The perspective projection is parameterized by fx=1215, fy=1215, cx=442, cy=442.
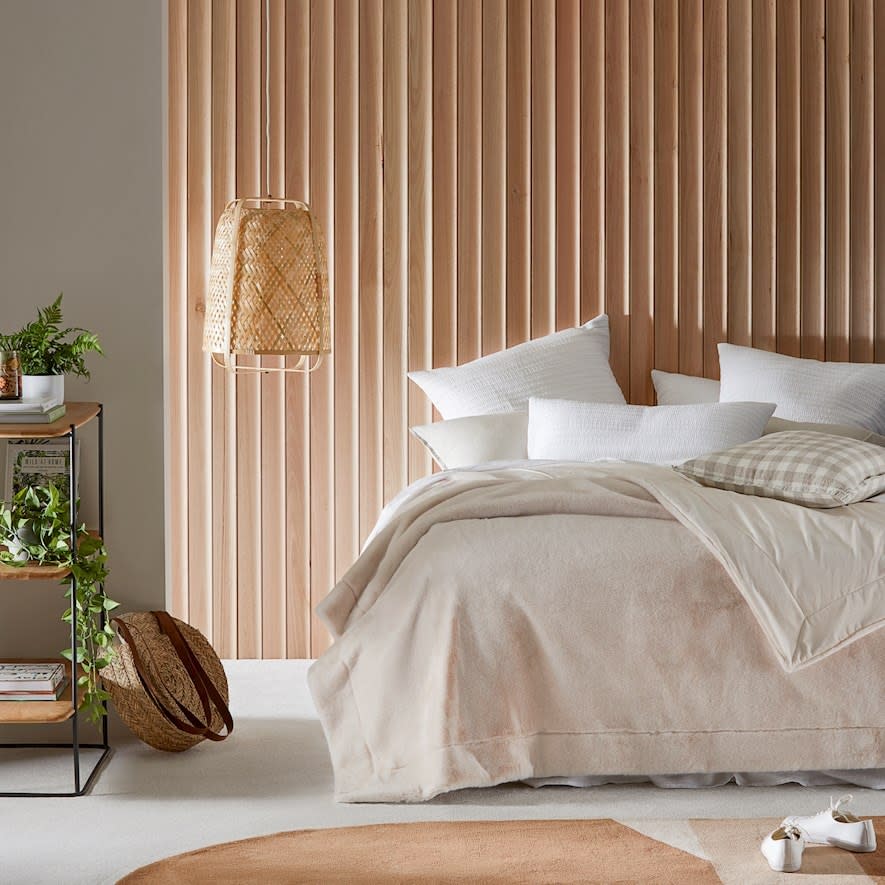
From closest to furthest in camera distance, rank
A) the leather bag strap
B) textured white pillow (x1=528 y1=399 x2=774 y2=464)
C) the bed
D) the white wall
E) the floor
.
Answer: the floor, the bed, the leather bag strap, the white wall, textured white pillow (x1=528 y1=399 x2=774 y2=464)

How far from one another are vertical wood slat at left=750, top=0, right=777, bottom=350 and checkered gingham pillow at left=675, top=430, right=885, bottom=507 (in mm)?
1373

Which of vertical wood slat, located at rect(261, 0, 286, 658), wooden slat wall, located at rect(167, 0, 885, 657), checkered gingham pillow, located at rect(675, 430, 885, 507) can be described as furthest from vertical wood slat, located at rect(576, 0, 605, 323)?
checkered gingham pillow, located at rect(675, 430, 885, 507)

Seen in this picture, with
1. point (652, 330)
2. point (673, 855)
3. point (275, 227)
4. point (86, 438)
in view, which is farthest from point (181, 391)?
point (673, 855)

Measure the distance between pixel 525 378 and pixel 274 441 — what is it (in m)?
0.91

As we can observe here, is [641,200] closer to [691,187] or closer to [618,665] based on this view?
[691,187]

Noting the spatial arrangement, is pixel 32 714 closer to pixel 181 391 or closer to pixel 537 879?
pixel 537 879

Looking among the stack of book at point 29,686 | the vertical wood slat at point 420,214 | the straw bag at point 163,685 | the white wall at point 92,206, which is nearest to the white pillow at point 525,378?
the vertical wood slat at point 420,214

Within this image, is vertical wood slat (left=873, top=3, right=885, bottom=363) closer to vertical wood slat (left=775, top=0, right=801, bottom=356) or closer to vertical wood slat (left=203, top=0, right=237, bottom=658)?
vertical wood slat (left=775, top=0, right=801, bottom=356)

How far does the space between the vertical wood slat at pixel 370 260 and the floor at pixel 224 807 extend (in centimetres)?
135

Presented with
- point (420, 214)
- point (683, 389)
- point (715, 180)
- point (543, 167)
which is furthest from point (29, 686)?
point (715, 180)

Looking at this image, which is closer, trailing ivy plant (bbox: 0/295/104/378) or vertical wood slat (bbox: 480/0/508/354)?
trailing ivy plant (bbox: 0/295/104/378)

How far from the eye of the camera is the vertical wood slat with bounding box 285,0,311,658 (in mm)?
4230

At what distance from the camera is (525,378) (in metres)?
4.14

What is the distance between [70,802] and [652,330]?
8.63 ft
